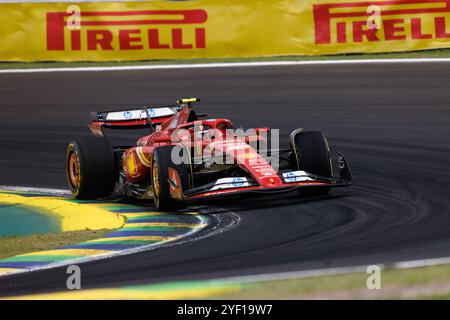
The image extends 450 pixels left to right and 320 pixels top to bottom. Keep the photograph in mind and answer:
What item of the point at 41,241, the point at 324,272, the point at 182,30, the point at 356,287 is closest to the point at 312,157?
the point at 41,241

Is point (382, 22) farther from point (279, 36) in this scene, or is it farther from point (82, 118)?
point (82, 118)

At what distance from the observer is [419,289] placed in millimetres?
6633

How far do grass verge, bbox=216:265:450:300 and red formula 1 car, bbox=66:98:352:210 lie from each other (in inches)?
153

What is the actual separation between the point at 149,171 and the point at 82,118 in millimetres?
5946

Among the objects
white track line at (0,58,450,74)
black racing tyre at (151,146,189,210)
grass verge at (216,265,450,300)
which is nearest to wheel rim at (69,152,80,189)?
black racing tyre at (151,146,189,210)

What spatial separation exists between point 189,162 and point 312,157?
54.2 inches

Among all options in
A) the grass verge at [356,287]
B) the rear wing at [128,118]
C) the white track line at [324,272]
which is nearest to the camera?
the grass verge at [356,287]

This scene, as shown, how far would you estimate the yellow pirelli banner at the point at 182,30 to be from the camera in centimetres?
2050

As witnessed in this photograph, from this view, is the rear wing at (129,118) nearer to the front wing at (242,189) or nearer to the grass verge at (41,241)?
the front wing at (242,189)

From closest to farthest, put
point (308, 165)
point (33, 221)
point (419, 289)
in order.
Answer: point (419, 289) → point (33, 221) → point (308, 165)

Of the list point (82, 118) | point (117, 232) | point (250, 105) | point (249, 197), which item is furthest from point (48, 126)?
point (117, 232)

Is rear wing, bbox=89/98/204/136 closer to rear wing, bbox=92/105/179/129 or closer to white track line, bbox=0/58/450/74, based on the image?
rear wing, bbox=92/105/179/129

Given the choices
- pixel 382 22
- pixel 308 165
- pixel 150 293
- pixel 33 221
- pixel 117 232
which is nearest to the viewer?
pixel 150 293

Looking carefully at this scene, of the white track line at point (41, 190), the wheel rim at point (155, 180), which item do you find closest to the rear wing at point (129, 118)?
the white track line at point (41, 190)
